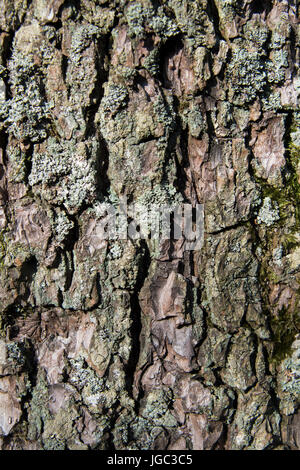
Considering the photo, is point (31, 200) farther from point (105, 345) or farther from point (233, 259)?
point (233, 259)

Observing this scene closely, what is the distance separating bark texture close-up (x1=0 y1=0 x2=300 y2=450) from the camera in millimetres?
1603

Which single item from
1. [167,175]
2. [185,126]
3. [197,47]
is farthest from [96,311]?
[197,47]

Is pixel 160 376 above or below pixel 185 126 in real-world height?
below

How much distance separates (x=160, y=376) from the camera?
5.64 feet

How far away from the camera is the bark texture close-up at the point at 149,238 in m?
1.60

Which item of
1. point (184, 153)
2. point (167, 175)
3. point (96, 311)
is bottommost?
point (96, 311)

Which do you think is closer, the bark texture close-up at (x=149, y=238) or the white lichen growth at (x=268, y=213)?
the bark texture close-up at (x=149, y=238)

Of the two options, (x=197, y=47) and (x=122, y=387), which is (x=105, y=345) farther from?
(x=197, y=47)

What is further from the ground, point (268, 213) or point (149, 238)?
point (268, 213)

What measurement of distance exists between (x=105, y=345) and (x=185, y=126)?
103 cm

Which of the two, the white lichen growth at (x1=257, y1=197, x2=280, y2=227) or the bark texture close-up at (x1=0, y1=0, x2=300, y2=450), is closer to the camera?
the bark texture close-up at (x1=0, y1=0, x2=300, y2=450)

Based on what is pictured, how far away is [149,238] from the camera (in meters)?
1.67

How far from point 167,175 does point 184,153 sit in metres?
0.13
